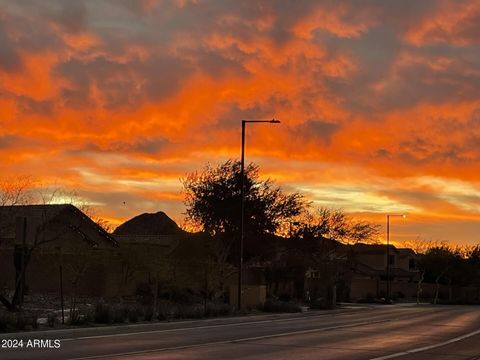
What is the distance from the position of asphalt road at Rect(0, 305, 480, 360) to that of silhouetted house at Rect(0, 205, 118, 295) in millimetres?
6360

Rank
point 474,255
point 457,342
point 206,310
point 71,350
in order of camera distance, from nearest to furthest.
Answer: point 71,350 → point 457,342 → point 206,310 → point 474,255

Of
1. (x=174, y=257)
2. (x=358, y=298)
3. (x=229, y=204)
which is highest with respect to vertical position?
(x=229, y=204)

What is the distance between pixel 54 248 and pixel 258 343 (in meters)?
19.6

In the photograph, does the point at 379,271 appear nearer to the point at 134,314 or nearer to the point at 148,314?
the point at 148,314

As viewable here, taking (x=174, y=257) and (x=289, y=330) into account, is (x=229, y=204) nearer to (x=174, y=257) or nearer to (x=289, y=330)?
(x=174, y=257)

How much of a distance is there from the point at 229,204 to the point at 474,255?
67.6m

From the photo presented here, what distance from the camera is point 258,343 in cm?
2044

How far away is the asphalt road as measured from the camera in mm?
17016

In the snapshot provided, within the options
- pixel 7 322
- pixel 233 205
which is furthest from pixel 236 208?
pixel 7 322

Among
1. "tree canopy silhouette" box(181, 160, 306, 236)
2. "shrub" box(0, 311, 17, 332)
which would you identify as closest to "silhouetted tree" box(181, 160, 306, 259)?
"tree canopy silhouette" box(181, 160, 306, 236)

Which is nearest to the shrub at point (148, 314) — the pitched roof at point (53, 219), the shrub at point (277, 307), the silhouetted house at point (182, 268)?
the pitched roof at point (53, 219)

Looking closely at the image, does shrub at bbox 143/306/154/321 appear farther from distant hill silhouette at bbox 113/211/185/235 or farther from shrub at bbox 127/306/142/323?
distant hill silhouette at bbox 113/211/185/235

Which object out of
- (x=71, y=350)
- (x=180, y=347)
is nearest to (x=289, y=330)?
(x=180, y=347)

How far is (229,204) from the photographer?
54.1m
